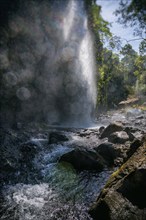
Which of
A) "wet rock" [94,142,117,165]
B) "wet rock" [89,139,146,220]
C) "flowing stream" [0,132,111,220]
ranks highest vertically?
"wet rock" [89,139,146,220]

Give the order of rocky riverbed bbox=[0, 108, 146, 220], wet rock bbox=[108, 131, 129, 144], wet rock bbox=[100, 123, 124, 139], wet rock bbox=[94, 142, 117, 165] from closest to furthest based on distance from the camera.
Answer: rocky riverbed bbox=[0, 108, 146, 220] < wet rock bbox=[94, 142, 117, 165] < wet rock bbox=[108, 131, 129, 144] < wet rock bbox=[100, 123, 124, 139]

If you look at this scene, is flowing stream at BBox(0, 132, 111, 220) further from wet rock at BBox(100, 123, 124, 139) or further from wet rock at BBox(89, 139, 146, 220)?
wet rock at BBox(100, 123, 124, 139)

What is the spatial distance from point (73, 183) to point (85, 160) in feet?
4.82

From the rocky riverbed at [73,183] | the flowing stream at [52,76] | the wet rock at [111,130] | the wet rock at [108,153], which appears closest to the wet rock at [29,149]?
the rocky riverbed at [73,183]

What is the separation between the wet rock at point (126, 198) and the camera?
486 centimetres

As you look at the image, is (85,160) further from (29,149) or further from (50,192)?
(29,149)

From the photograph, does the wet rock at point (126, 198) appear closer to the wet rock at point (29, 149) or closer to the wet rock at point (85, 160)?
the wet rock at point (85, 160)

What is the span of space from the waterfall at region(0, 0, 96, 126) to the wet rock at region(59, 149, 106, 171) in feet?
53.4

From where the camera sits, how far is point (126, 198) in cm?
524

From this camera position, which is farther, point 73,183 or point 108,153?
point 108,153

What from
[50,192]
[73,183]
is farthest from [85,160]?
[50,192]

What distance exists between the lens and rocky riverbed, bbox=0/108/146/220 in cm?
527

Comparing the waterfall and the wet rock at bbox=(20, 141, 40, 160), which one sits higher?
the waterfall

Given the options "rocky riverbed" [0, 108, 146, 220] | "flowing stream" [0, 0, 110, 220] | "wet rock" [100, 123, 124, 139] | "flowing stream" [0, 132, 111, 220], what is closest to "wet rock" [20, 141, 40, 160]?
"rocky riverbed" [0, 108, 146, 220]
